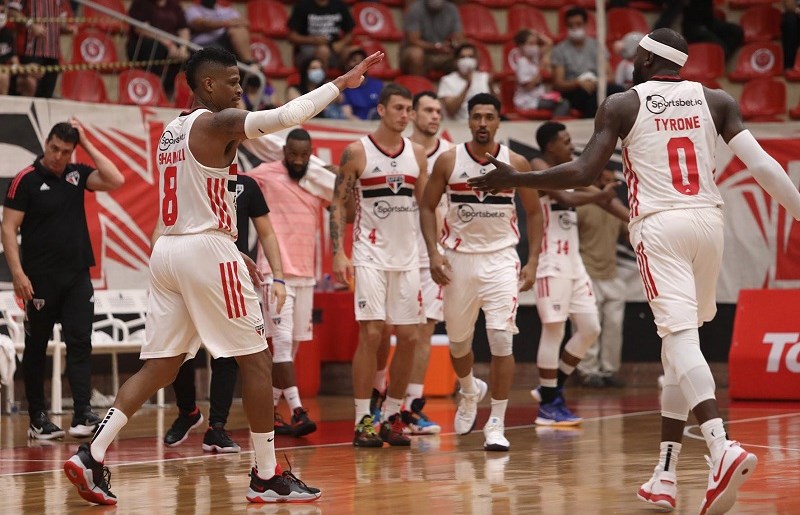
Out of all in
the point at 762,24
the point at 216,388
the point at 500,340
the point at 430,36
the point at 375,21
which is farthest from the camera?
the point at 762,24

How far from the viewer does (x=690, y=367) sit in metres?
6.02

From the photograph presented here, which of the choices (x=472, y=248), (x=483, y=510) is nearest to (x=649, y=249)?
(x=483, y=510)

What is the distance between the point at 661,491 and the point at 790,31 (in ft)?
43.2

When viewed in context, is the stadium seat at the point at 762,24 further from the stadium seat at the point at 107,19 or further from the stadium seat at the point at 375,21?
the stadium seat at the point at 107,19

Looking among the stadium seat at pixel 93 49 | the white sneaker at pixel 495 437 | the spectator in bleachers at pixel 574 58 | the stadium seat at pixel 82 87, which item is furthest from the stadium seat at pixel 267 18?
the white sneaker at pixel 495 437

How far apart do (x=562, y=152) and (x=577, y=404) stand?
3144 mm

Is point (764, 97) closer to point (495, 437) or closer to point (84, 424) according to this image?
point (495, 437)

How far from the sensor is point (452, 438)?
9.64 m

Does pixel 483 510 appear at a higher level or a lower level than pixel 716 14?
lower

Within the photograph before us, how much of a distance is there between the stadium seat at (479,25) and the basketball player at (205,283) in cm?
1232

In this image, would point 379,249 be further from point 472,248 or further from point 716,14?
point 716,14

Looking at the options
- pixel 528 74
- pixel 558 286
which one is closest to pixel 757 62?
pixel 528 74

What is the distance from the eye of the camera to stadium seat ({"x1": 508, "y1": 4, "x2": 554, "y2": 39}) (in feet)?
61.8

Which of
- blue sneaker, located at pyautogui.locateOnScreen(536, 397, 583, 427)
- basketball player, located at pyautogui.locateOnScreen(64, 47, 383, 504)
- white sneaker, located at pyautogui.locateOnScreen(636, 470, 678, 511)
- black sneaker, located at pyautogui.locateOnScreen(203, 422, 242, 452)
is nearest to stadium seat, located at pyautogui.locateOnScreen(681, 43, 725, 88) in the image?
blue sneaker, located at pyautogui.locateOnScreen(536, 397, 583, 427)
